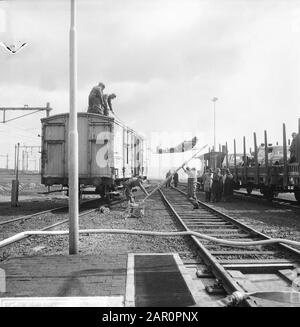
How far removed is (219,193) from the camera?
20.2m

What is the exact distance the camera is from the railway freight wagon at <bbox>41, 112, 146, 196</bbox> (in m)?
15.1

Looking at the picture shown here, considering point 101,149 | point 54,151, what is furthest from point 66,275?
point 54,151

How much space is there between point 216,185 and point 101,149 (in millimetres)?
7114

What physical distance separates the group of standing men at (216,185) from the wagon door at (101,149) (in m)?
5.68

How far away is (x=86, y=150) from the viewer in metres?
15.2

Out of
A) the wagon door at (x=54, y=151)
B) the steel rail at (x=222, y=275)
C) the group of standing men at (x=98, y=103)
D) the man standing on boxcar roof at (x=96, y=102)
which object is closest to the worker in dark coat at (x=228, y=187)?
the group of standing men at (x=98, y=103)

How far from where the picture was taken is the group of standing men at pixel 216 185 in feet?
62.8

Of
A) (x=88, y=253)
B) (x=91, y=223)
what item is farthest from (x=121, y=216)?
(x=88, y=253)

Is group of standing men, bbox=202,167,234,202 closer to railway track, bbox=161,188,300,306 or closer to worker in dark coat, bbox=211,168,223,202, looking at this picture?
worker in dark coat, bbox=211,168,223,202

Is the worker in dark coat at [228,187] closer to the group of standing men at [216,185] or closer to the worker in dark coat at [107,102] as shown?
the group of standing men at [216,185]

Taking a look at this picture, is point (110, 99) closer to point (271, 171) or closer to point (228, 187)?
point (271, 171)

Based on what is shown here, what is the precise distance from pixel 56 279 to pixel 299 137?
37.4ft
